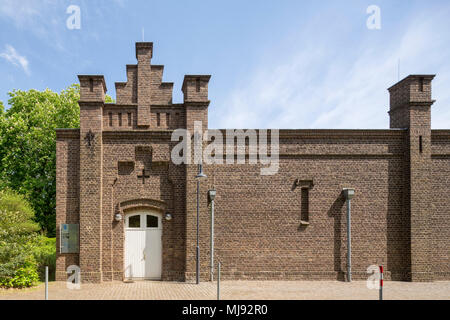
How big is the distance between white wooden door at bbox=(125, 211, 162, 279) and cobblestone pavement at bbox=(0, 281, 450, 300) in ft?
1.60

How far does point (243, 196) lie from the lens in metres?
13.5

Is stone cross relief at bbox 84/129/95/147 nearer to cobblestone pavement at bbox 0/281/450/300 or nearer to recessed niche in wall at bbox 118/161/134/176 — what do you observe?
recessed niche in wall at bbox 118/161/134/176

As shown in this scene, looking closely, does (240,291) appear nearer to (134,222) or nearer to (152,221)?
(152,221)

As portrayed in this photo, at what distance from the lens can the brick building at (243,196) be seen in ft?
42.9

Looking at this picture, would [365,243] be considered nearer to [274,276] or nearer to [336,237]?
[336,237]

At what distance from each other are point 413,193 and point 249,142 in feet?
22.2

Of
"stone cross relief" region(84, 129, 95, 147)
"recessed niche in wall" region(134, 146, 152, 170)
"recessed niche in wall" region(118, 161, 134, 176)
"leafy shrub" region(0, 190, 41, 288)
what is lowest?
"leafy shrub" region(0, 190, 41, 288)

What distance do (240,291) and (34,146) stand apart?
20.9 m

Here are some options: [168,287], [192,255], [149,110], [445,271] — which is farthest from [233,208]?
[445,271]

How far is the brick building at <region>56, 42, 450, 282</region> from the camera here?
1307 cm

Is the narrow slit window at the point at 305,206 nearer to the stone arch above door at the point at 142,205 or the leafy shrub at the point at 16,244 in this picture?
the stone arch above door at the point at 142,205

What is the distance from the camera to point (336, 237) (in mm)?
13531

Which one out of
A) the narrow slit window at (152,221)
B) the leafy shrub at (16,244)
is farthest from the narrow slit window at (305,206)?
the leafy shrub at (16,244)

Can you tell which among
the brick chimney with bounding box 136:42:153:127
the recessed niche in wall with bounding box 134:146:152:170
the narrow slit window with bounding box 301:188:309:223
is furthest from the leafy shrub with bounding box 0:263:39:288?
the narrow slit window with bounding box 301:188:309:223
